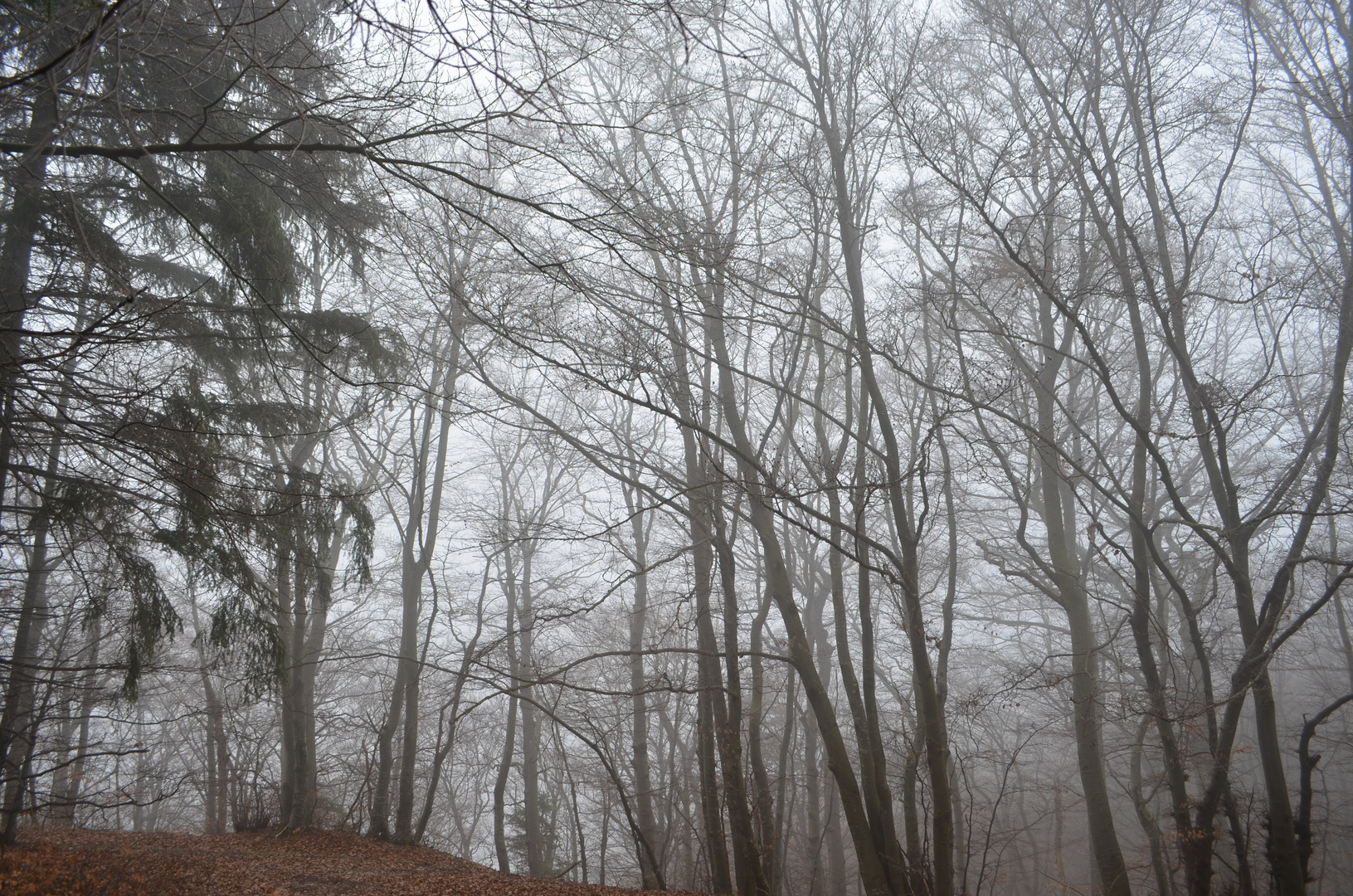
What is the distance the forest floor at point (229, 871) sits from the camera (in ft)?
12.9

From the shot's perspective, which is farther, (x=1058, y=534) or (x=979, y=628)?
(x=979, y=628)

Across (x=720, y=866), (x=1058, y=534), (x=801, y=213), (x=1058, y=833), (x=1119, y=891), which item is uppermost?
(x=801, y=213)

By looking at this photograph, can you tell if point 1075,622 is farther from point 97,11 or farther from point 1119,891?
point 97,11

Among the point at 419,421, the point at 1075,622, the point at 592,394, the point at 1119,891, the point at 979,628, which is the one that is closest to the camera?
the point at 1119,891

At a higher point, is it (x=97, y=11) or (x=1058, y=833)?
(x=97, y=11)

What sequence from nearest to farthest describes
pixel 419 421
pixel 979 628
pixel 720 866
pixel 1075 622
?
pixel 720 866
pixel 1075 622
pixel 419 421
pixel 979 628

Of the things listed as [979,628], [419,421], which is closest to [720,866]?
[419,421]

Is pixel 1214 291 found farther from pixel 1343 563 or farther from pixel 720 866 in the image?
pixel 720 866

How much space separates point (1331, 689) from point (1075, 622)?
12375 mm

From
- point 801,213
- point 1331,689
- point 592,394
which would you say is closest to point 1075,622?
point 801,213

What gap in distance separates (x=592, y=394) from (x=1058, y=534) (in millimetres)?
5568

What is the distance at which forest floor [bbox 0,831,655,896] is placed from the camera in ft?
12.9

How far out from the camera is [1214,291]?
9.54 m

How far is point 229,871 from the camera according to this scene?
519 cm
